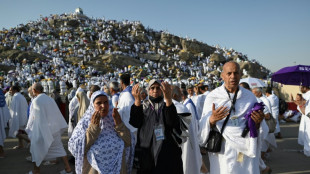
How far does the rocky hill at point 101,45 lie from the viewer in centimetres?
3975

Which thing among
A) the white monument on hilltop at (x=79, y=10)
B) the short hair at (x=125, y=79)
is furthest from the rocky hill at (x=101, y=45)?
the short hair at (x=125, y=79)

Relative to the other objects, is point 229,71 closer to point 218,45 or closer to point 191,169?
point 191,169

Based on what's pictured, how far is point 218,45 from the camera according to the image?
242 ft

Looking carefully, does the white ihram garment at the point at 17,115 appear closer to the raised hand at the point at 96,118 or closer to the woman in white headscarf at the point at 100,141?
the woman in white headscarf at the point at 100,141

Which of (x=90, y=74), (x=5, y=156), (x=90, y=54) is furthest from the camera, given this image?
(x=90, y=54)

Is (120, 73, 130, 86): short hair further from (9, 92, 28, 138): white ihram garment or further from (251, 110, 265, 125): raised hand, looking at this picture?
(9, 92, 28, 138): white ihram garment

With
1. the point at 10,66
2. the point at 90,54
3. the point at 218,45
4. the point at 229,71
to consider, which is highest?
the point at 218,45

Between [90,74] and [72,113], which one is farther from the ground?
[90,74]

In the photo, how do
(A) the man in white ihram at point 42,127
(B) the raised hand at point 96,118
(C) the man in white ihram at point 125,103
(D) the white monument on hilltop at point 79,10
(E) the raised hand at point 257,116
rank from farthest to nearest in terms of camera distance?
(D) the white monument on hilltop at point 79,10
(A) the man in white ihram at point 42,127
(C) the man in white ihram at point 125,103
(B) the raised hand at point 96,118
(E) the raised hand at point 257,116

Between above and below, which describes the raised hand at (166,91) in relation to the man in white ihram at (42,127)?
above

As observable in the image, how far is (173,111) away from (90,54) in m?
43.0

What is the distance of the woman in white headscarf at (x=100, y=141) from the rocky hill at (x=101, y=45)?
31375 mm

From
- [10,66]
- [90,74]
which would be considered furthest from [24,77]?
[90,74]

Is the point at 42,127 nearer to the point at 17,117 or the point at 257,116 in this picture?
the point at 17,117
